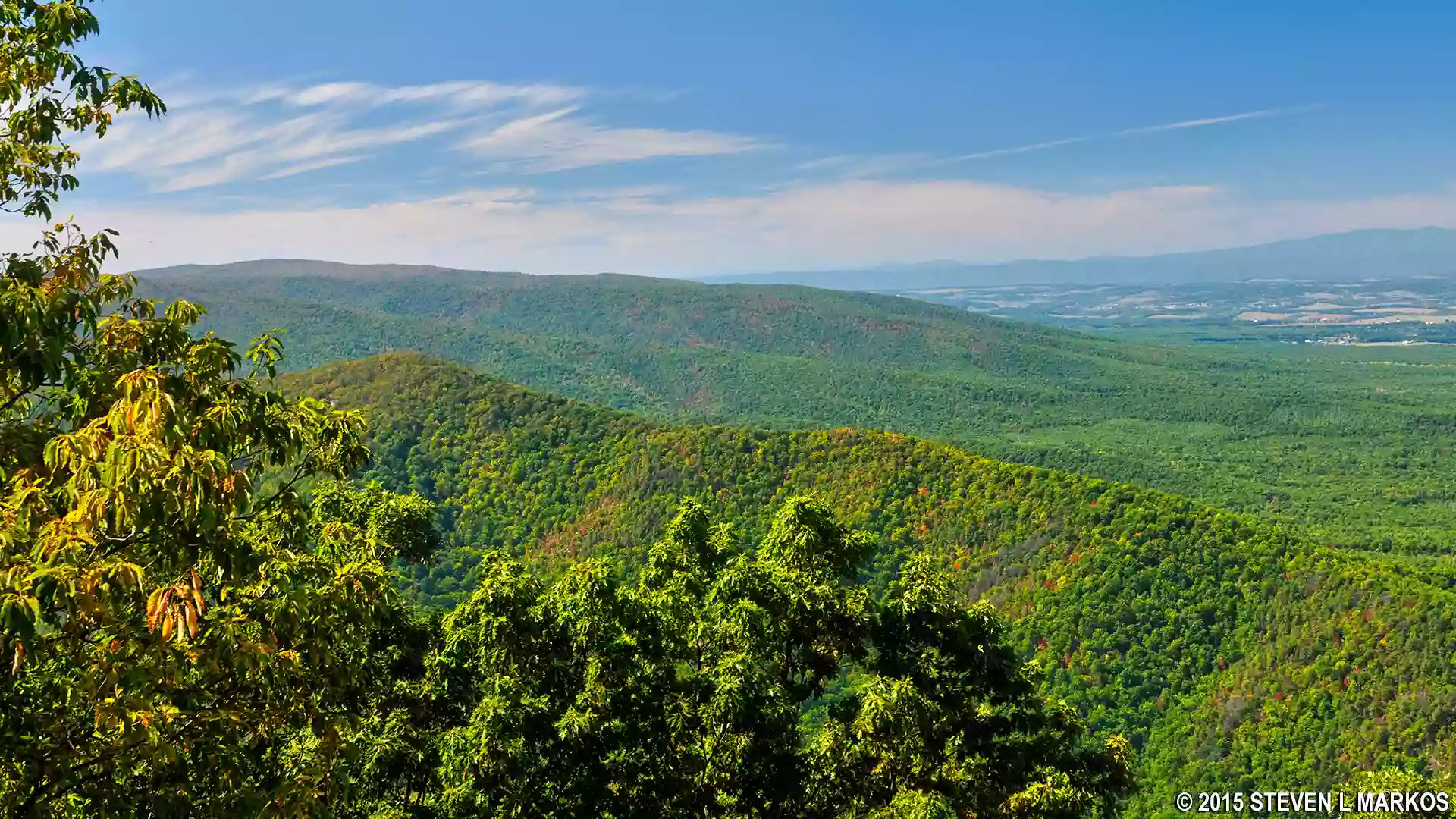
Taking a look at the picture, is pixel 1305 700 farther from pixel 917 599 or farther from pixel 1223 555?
pixel 917 599

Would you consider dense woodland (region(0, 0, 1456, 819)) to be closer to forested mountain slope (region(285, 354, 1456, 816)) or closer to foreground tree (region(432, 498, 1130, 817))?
foreground tree (region(432, 498, 1130, 817))

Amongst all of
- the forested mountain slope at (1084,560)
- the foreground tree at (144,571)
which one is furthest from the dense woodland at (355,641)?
the forested mountain slope at (1084,560)

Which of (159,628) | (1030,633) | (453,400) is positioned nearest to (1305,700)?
(1030,633)

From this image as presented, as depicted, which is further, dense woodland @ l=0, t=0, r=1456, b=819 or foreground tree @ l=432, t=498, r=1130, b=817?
foreground tree @ l=432, t=498, r=1130, b=817

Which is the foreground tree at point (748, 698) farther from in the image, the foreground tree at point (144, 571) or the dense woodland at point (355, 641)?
the foreground tree at point (144, 571)

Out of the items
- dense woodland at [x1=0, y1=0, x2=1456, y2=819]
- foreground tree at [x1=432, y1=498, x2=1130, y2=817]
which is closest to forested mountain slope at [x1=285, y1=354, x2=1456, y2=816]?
foreground tree at [x1=432, y1=498, x2=1130, y2=817]

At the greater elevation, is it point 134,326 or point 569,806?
point 134,326
